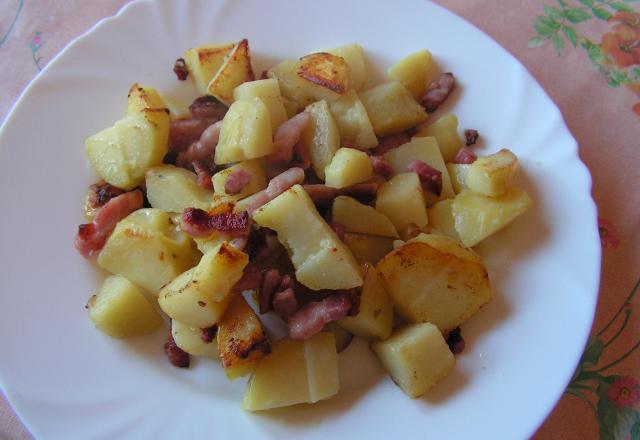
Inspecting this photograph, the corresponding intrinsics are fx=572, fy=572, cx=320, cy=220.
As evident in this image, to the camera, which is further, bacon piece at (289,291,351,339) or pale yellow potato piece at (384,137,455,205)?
pale yellow potato piece at (384,137,455,205)

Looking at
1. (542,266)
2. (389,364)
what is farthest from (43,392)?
(542,266)

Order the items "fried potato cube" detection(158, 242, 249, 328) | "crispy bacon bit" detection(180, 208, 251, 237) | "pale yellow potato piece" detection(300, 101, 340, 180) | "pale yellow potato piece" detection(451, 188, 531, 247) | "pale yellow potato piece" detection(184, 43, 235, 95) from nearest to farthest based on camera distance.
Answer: "fried potato cube" detection(158, 242, 249, 328) → "crispy bacon bit" detection(180, 208, 251, 237) → "pale yellow potato piece" detection(451, 188, 531, 247) → "pale yellow potato piece" detection(300, 101, 340, 180) → "pale yellow potato piece" detection(184, 43, 235, 95)

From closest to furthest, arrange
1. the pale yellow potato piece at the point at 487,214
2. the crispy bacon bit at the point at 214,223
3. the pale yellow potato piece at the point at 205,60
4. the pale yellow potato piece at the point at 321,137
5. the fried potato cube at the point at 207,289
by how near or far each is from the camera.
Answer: the fried potato cube at the point at 207,289, the crispy bacon bit at the point at 214,223, the pale yellow potato piece at the point at 487,214, the pale yellow potato piece at the point at 321,137, the pale yellow potato piece at the point at 205,60

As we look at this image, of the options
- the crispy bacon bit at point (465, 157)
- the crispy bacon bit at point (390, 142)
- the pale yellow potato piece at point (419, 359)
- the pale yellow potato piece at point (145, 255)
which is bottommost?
the pale yellow potato piece at point (419, 359)

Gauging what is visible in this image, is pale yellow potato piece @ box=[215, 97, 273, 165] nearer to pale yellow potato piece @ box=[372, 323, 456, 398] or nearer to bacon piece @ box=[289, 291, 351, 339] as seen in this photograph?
bacon piece @ box=[289, 291, 351, 339]

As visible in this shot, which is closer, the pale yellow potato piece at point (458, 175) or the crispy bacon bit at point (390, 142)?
the pale yellow potato piece at point (458, 175)

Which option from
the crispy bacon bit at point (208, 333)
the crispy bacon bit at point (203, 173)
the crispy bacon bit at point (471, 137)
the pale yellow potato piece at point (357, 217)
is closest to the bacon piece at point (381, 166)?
the pale yellow potato piece at point (357, 217)

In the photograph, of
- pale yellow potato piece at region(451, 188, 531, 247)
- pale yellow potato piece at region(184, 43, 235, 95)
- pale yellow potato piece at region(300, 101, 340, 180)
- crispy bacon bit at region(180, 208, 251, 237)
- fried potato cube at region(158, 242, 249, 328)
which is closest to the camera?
fried potato cube at region(158, 242, 249, 328)

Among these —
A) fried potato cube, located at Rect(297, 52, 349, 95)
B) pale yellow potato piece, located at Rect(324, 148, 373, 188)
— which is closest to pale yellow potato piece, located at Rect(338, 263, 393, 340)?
pale yellow potato piece, located at Rect(324, 148, 373, 188)

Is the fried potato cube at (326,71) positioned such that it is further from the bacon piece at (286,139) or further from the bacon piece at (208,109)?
the bacon piece at (208,109)
